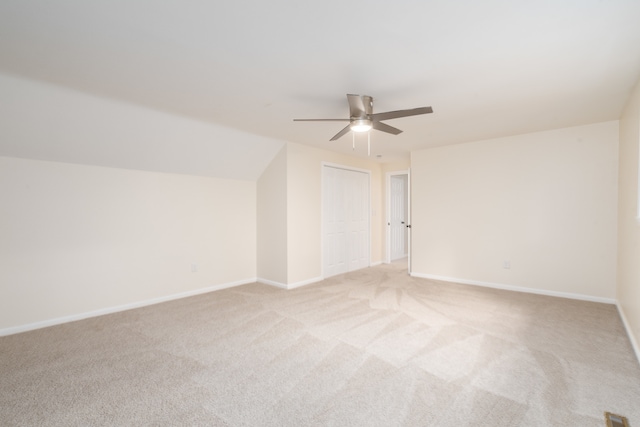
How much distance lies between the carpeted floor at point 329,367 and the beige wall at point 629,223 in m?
0.26

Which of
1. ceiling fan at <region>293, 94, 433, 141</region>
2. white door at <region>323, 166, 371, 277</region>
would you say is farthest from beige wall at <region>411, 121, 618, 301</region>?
ceiling fan at <region>293, 94, 433, 141</region>

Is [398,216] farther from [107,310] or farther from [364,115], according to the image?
[107,310]

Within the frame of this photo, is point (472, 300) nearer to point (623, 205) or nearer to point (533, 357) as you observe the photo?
point (533, 357)

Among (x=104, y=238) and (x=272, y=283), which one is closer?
(x=104, y=238)

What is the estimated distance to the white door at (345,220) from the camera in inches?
214

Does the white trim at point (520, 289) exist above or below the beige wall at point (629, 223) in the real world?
below

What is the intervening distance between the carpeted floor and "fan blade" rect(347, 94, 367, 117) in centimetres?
216

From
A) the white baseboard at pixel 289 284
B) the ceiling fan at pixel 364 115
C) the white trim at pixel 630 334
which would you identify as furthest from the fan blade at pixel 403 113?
the white baseboard at pixel 289 284

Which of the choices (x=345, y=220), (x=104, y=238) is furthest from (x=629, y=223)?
(x=104, y=238)

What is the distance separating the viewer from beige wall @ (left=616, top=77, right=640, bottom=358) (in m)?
2.59

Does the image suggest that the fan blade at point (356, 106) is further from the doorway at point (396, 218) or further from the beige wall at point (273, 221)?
the doorway at point (396, 218)

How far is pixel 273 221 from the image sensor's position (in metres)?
4.94

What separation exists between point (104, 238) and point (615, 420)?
4919mm

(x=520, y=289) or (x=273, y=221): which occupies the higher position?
(x=273, y=221)
